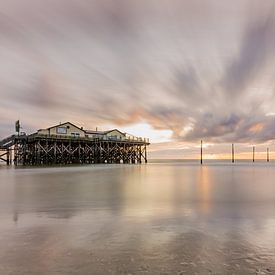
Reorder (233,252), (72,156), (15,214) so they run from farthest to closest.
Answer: (72,156), (15,214), (233,252)

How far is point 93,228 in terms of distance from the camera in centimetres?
618

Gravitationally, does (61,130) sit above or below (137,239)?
above

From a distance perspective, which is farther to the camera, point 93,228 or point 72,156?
point 72,156

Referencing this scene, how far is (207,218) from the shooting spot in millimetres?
7359

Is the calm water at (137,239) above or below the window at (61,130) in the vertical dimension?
below

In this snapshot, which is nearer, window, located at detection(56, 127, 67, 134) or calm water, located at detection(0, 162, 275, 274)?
calm water, located at detection(0, 162, 275, 274)

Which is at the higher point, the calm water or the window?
the window

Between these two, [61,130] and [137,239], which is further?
[61,130]

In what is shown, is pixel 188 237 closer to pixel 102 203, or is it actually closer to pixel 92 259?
pixel 92 259

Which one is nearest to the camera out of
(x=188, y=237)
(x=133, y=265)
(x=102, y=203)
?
(x=133, y=265)

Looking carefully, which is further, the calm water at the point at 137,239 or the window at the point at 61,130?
the window at the point at 61,130

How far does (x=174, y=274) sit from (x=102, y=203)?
21.6 ft

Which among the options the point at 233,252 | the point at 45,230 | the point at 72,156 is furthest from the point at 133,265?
the point at 72,156

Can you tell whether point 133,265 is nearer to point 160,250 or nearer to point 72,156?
point 160,250
